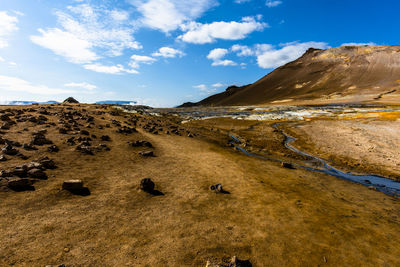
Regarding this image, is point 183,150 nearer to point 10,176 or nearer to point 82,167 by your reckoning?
point 82,167

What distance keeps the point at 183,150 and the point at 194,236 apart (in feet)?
56.1

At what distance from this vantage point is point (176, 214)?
11.5 metres

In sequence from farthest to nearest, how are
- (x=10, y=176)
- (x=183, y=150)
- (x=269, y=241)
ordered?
(x=183, y=150) → (x=10, y=176) → (x=269, y=241)

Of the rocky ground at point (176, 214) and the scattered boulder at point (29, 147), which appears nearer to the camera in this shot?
the rocky ground at point (176, 214)

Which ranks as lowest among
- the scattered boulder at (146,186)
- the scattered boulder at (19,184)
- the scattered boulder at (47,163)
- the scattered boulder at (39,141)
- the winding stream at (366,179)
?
the winding stream at (366,179)

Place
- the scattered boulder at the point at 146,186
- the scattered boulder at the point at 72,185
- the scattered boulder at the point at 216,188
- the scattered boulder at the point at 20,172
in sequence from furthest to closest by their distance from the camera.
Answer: the scattered boulder at the point at 216,188, the scattered boulder at the point at 146,186, the scattered boulder at the point at 20,172, the scattered boulder at the point at 72,185

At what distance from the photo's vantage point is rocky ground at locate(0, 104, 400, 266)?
8.43 m

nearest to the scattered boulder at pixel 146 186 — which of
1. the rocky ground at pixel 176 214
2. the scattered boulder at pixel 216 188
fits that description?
the rocky ground at pixel 176 214

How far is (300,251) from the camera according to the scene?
356 inches

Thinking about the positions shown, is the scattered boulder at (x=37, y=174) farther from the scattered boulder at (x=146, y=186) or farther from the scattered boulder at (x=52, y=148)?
the scattered boulder at (x=146, y=186)

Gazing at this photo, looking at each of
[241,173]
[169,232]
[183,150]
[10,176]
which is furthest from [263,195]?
[10,176]

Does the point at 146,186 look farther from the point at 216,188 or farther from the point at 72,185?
the point at 216,188

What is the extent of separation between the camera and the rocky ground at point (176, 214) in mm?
8430

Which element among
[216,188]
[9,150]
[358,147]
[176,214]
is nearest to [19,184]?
[9,150]
